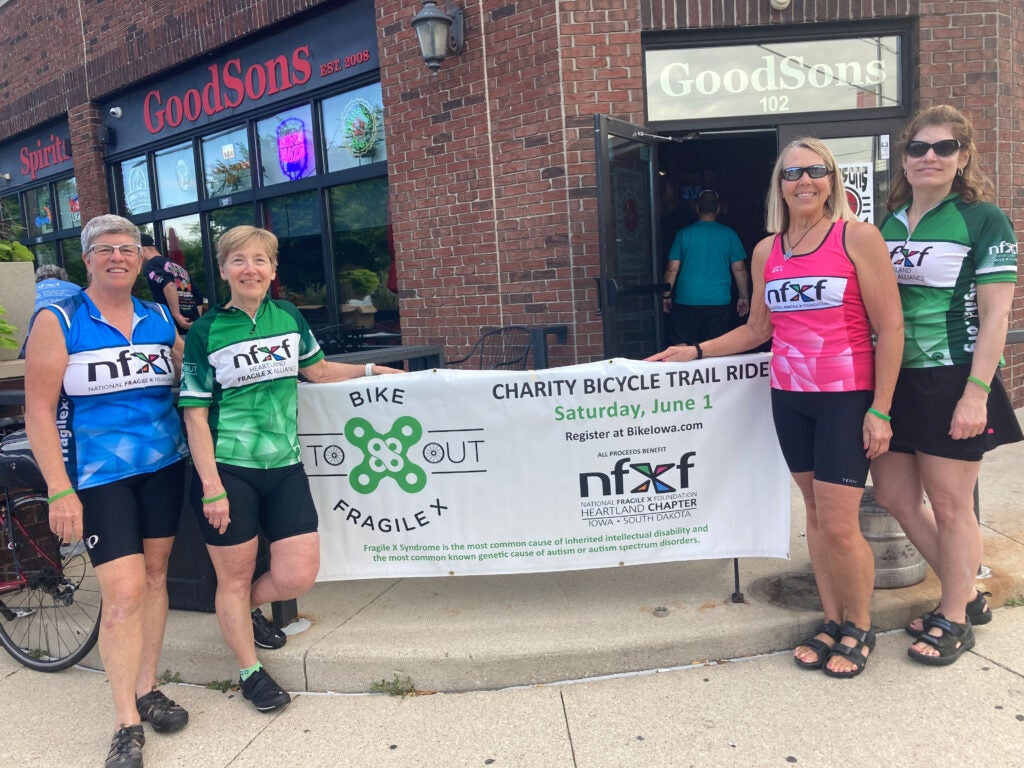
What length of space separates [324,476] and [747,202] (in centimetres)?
787

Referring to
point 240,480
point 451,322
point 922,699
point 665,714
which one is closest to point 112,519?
point 240,480

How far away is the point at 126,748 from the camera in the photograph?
2887mm

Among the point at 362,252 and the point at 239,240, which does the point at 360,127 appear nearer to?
the point at 362,252

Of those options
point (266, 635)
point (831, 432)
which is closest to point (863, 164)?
point (831, 432)

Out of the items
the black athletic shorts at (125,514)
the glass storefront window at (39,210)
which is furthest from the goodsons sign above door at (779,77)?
the glass storefront window at (39,210)

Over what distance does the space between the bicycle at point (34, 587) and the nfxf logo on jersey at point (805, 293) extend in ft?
10.7

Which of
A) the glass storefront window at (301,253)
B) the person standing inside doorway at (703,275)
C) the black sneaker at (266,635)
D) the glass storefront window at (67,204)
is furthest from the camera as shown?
the glass storefront window at (67,204)

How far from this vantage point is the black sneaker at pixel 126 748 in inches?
112

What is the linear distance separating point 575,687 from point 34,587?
2596 mm

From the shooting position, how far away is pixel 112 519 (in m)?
2.94

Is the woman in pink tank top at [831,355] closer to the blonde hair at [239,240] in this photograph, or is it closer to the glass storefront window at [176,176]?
the blonde hair at [239,240]

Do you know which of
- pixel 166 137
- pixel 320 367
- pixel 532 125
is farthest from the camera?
pixel 166 137

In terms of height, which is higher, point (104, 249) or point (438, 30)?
point (438, 30)

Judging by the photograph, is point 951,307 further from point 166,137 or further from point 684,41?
point 166,137
